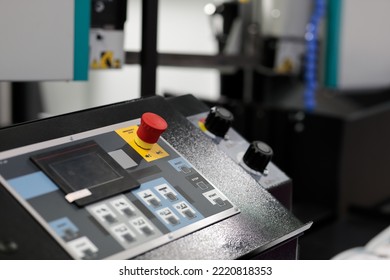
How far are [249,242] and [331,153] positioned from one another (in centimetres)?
142

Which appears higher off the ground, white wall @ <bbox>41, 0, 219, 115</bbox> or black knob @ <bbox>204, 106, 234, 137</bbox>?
black knob @ <bbox>204, 106, 234, 137</bbox>

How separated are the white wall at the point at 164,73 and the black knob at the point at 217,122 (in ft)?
9.10

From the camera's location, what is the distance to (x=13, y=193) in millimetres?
696

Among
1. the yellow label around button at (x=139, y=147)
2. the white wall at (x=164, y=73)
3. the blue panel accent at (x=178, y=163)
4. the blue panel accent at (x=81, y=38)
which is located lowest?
the white wall at (x=164, y=73)

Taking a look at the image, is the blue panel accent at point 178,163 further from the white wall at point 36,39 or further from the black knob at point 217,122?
the white wall at point 36,39

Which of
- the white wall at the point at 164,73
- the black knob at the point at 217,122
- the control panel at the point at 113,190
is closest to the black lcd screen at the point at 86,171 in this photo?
the control panel at the point at 113,190

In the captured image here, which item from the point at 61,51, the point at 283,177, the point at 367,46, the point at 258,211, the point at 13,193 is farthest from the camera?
the point at 367,46

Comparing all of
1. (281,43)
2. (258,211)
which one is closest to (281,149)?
(281,43)

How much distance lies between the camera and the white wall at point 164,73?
12.5 feet

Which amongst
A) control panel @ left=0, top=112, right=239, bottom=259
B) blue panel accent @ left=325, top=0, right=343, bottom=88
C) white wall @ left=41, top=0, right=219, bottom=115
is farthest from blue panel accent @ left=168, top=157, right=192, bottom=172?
white wall @ left=41, top=0, right=219, bottom=115

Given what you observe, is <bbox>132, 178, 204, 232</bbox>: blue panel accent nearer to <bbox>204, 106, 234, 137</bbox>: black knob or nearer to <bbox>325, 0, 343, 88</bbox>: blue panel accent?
<bbox>204, 106, 234, 137</bbox>: black knob

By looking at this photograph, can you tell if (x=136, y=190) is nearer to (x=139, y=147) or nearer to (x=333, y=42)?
(x=139, y=147)

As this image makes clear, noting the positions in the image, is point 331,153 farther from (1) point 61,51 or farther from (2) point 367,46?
(1) point 61,51

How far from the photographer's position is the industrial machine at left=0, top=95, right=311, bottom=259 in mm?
685
